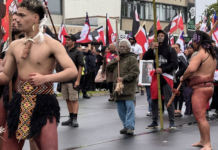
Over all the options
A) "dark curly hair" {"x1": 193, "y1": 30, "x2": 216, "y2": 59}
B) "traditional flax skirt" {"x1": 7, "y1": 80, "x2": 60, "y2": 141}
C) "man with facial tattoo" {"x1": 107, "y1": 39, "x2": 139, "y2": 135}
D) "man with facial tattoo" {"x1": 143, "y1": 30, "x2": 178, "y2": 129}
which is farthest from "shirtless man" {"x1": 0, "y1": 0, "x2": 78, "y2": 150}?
"man with facial tattoo" {"x1": 143, "y1": 30, "x2": 178, "y2": 129}

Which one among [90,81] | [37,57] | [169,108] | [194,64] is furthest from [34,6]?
[90,81]

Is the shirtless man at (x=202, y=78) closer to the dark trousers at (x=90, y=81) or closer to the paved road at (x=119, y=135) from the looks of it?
the paved road at (x=119, y=135)

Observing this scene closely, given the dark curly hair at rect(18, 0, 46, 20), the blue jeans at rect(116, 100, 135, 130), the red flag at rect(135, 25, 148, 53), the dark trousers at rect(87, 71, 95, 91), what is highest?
the dark curly hair at rect(18, 0, 46, 20)

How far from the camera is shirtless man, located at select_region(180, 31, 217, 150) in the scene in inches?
299

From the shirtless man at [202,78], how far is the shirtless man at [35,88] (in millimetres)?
3451

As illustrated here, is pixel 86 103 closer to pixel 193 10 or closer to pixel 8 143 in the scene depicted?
pixel 8 143

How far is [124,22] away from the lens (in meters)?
50.4

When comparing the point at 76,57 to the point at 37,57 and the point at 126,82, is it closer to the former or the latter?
the point at 126,82

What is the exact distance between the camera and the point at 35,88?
4.53 meters

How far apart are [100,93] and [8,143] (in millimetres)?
15128

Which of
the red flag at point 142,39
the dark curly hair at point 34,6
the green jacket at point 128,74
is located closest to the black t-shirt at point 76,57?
the green jacket at point 128,74

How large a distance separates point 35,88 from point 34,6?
73 centimetres

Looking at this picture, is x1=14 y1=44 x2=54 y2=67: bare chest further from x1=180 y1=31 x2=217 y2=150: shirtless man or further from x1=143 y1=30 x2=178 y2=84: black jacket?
x1=143 y1=30 x2=178 y2=84: black jacket

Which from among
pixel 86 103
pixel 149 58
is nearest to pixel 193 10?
pixel 86 103
